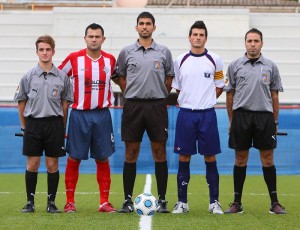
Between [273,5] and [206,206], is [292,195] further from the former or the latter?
[273,5]

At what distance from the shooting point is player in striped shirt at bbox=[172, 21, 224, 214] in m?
8.84

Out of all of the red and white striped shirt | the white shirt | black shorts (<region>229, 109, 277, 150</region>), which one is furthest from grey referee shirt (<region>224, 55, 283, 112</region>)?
the red and white striped shirt

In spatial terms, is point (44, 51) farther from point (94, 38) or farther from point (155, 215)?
point (155, 215)

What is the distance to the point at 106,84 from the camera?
29.5 feet

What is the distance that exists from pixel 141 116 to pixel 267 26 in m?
17.0

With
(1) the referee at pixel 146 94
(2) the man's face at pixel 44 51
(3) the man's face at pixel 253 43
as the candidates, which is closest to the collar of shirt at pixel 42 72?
(2) the man's face at pixel 44 51

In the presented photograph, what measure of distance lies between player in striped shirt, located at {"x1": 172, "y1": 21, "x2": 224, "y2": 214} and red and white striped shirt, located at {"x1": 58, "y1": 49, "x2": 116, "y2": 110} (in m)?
0.81

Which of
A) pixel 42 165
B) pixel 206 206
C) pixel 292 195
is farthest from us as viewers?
pixel 42 165

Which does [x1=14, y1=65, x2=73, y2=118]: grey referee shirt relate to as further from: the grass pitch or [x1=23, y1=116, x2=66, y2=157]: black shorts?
the grass pitch

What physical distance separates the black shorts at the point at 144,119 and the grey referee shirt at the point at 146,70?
0.09 metres

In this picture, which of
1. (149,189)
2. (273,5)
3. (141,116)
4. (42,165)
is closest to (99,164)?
(141,116)

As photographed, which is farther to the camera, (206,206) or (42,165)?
(42,165)

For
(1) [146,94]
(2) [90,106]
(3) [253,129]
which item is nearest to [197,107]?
(1) [146,94]

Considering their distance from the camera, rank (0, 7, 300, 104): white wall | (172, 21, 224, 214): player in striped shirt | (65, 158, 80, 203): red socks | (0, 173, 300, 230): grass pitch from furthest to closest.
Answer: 1. (0, 7, 300, 104): white wall
2. (65, 158, 80, 203): red socks
3. (172, 21, 224, 214): player in striped shirt
4. (0, 173, 300, 230): grass pitch
